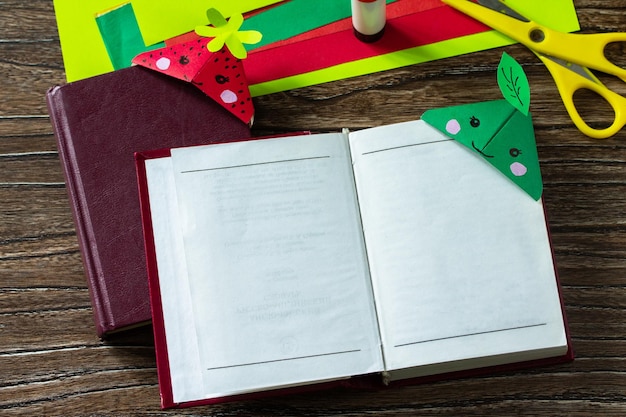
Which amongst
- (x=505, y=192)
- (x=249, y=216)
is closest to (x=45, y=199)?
(x=249, y=216)

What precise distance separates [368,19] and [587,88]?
255 millimetres

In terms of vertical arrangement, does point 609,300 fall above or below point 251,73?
below

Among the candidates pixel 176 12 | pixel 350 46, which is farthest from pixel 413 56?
pixel 176 12

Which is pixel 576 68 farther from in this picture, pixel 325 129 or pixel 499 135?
pixel 325 129

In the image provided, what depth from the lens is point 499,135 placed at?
719mm

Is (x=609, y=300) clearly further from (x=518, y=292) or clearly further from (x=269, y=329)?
(x=269, y=329)

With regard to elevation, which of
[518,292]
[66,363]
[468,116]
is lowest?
[66,363]

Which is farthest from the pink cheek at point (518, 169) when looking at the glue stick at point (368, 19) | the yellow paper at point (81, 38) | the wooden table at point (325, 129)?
the yellow paper at point (81, 38)

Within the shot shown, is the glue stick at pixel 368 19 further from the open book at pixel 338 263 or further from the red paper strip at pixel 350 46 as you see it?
the open book at pixel 338 263

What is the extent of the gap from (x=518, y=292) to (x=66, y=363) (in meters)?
0.48

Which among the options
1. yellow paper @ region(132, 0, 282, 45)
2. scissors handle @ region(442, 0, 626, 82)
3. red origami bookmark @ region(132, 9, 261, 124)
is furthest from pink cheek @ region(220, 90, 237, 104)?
scissors handle @ region(442, 0, 626, 82)

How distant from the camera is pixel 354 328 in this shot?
2.31 ft

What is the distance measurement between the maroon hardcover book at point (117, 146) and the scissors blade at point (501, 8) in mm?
304

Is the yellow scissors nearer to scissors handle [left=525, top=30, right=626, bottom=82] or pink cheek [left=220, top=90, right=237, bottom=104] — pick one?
scissors handle [left=525, top=30, right=626, bottom=82]
